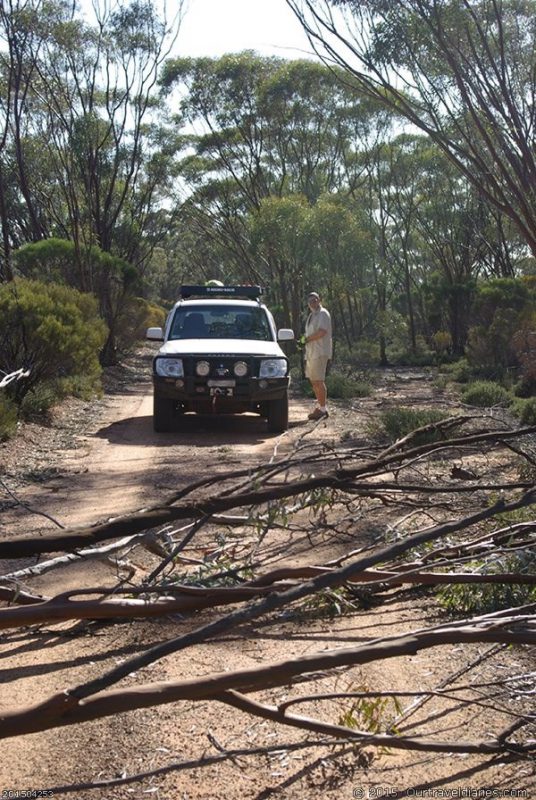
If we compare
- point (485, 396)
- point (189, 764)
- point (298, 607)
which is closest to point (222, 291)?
point (485, 396)

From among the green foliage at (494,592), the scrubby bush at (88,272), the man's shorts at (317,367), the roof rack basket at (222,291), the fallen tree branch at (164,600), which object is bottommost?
the green foliage at (494,592)

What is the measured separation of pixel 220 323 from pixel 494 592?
32.0ft

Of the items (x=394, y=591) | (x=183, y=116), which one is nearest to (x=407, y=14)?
(x=394, y=591)

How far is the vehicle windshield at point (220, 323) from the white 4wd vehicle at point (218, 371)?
14mm

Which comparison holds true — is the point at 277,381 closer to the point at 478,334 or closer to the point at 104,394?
the point at 104,394

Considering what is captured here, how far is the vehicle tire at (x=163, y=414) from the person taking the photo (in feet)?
41.4

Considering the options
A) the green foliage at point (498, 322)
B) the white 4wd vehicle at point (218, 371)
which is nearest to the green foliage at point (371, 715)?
the white 4wd vehicle at point (218, 371)

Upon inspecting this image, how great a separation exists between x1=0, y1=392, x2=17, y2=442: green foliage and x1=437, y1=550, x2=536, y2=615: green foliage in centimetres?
804

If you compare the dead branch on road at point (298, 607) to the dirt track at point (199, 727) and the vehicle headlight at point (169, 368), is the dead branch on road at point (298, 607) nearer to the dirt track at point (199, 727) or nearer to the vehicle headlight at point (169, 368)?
the dirt track at point (199, 727)

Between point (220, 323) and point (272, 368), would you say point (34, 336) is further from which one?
point (272, 368)

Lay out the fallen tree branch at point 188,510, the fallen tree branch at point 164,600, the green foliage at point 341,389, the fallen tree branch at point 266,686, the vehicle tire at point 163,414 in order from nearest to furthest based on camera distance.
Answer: the fallen tree branch at point 266,686 → the fallen tree branch at point 188,510 → the fallen tree branch at point 164,600 → the vehicle tire at point 163,414 → the green foliage at point 341,389

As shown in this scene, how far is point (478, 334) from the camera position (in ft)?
85.4

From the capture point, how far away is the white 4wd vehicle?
12.3 m

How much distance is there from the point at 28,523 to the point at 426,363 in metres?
29.0
